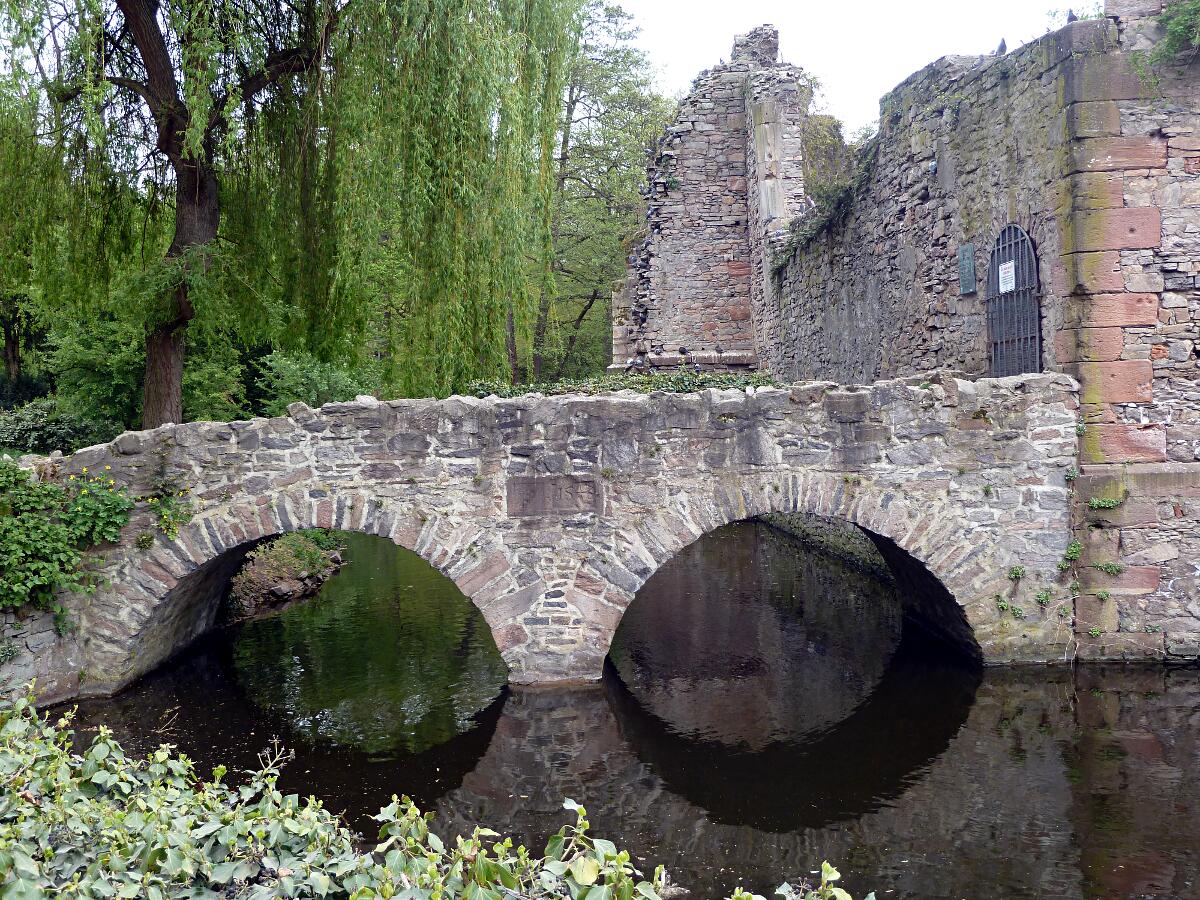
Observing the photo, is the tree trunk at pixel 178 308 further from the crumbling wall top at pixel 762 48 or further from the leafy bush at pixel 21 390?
the leafy bush at pixel 21 390

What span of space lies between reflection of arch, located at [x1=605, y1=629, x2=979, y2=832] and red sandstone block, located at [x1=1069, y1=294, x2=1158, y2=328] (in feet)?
10.5

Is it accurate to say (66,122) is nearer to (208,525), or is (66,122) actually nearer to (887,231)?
(208,525)

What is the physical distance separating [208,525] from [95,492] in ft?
2.95

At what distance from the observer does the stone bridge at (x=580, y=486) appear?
7625 mm

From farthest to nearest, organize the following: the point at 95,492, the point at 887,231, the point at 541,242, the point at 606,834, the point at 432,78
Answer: the point at 887,231
the point at 541,242
the point at 432,78
the point at 95,492
the point at 606,834

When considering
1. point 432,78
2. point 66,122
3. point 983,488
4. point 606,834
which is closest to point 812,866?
point 606,834

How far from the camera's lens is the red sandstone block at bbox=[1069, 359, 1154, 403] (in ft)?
26.3

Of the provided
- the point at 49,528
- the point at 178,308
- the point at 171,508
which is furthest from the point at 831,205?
the point at 49,528

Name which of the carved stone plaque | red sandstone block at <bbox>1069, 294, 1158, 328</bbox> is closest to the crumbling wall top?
red sandstone block at <bbox>1069, 294, 1158, 328</bbox>

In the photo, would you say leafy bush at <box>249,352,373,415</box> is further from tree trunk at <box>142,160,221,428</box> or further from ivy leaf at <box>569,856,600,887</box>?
ivy leaf at <box>569,856,600,887</box>

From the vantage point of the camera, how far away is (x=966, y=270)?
32.5ft

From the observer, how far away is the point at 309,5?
952cm

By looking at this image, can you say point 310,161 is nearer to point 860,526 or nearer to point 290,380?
point 860,526

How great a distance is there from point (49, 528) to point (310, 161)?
4.54 metres
